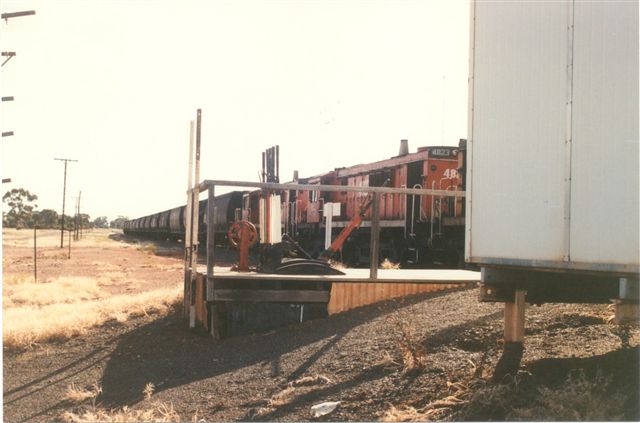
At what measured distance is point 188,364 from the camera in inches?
303

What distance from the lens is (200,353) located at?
27.0ft

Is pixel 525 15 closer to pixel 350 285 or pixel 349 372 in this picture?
pixel 349 372

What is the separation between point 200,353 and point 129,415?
239 cm

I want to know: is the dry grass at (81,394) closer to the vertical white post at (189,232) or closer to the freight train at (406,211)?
the vertical white post at (189,232)

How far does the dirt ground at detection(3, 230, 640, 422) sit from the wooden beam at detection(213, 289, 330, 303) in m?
0.35

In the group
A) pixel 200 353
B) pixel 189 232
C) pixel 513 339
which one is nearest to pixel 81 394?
pixel 200 353

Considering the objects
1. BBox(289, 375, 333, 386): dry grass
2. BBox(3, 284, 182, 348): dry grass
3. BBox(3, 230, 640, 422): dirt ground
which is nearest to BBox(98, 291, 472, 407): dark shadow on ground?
BBox(3, 230, 640, 422): dirt ground

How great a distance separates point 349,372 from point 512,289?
167 cm

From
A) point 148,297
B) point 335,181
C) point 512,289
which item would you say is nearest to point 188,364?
point 512,289

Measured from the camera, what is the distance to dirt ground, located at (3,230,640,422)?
4809 millimetres

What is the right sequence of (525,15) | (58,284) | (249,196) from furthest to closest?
(249,196) → (58,284) → (525,15)

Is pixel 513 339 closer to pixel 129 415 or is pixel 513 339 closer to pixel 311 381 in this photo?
pixel 311 381

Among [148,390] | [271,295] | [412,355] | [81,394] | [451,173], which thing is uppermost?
[451,173]

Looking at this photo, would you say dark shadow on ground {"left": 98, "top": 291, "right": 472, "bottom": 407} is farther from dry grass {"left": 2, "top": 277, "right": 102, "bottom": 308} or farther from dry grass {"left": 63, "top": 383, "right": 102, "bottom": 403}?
dry grass {"left": 2, "top": 277, "right": 102, "bottom": 308}
